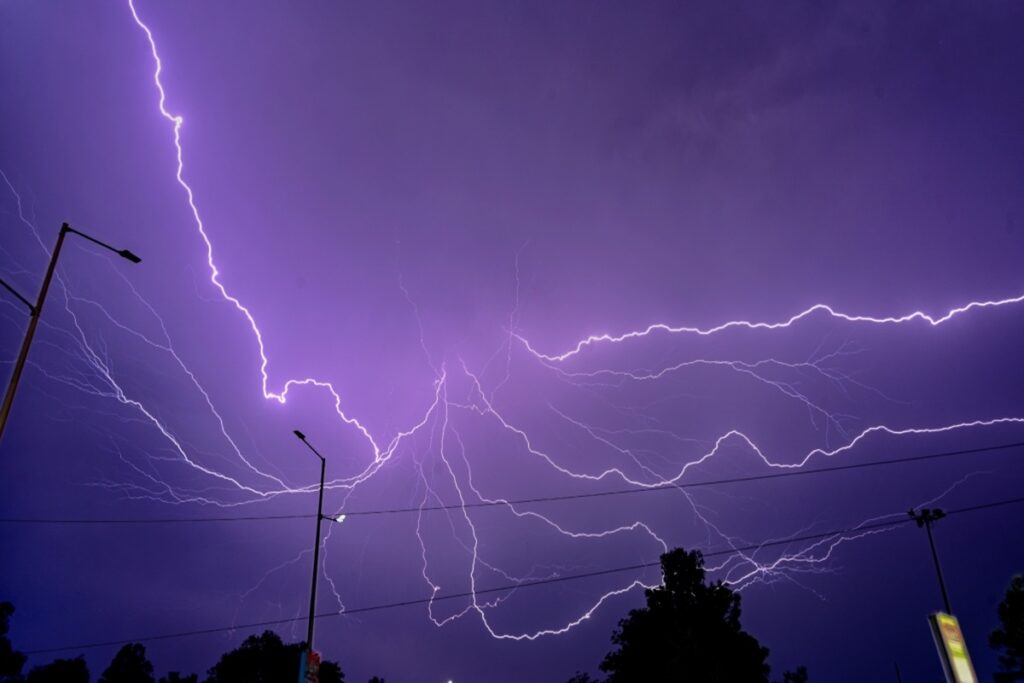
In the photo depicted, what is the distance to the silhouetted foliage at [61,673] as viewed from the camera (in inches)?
1444

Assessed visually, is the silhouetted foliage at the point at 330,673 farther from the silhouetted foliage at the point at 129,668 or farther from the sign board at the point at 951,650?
the sign board at the point at 951,650

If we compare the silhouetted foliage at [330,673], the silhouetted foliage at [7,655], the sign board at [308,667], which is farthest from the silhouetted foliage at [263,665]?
the sign board at [308,667]

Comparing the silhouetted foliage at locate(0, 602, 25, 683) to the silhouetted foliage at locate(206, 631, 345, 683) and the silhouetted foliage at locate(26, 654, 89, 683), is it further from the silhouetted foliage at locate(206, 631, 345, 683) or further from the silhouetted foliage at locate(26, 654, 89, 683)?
the silhouetted foliage at locate(206, 631, 345, 683)

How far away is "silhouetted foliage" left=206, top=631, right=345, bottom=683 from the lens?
37688 mm

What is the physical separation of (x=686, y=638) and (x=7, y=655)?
1267 inches

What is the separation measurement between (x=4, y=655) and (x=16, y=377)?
103 ft

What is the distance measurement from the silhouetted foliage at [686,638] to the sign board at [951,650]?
13.9 meters

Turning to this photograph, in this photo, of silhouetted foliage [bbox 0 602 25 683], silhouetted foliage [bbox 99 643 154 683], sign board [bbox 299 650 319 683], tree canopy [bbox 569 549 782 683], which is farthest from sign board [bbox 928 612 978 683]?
silhouetted foliage [bbox 99 643 154 683]

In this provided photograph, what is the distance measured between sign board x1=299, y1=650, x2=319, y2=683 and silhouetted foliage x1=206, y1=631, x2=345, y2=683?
29.3 metres

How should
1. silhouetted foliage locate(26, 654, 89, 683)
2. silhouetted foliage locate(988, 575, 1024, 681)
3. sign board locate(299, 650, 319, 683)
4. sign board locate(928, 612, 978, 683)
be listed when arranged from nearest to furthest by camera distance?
sign board locate(928, 612, 978, 683)
sign board locate(299, 650, 319, 683)
silhouetted foliage locate(988, 575, 1024, 681)
silhouetted foliage locate(26, 654, 89, 683)

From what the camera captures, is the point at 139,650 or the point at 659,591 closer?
the point at 659,591

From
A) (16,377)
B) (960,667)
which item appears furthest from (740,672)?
(16,377)

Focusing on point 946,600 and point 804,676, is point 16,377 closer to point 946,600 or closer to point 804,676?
point 946,600

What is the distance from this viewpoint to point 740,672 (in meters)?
22.0
